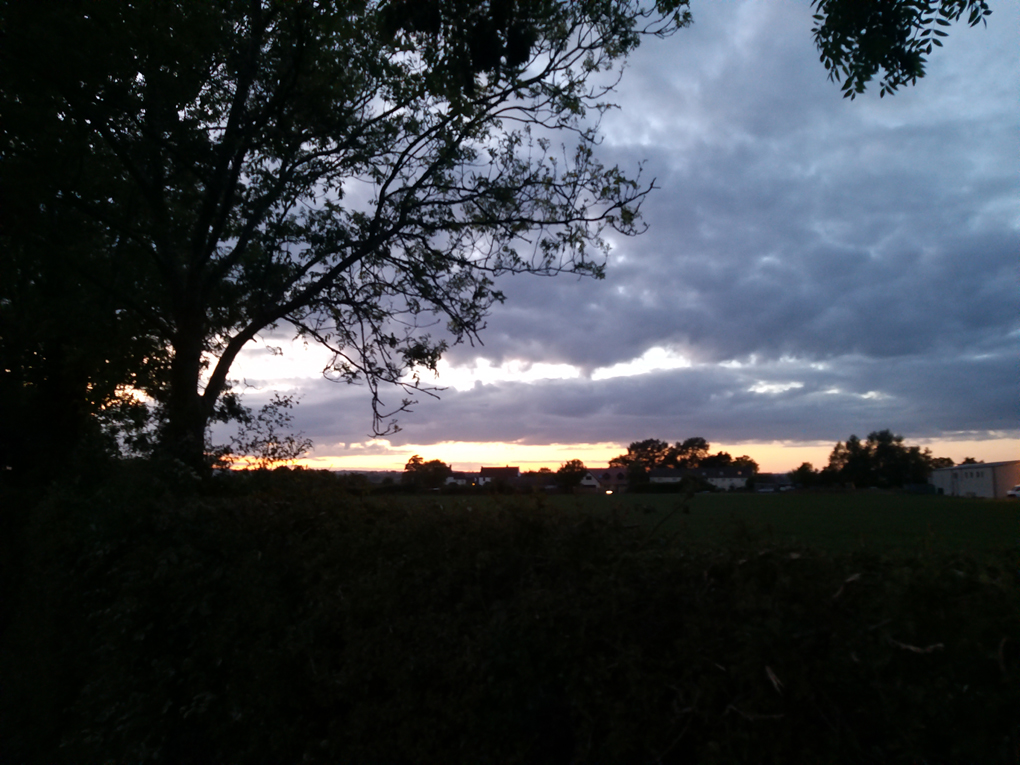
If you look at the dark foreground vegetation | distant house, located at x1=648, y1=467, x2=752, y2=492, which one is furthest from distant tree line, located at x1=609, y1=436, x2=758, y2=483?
the dark foreground vegetation

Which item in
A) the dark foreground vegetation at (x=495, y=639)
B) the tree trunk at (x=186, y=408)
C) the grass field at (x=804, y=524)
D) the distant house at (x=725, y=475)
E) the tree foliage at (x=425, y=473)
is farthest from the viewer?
the tree trunk at (x=186, y=408)

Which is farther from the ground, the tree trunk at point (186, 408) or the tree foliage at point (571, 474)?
the tree trunk at point (186, 408)

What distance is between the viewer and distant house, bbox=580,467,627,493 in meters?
5.24

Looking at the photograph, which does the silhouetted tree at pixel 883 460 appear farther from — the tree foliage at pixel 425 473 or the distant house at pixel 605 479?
the tree foliage at pixel 425 473

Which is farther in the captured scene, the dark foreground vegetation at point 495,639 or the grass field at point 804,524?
the grass field at point 804,524

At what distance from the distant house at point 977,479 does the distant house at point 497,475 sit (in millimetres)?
3256

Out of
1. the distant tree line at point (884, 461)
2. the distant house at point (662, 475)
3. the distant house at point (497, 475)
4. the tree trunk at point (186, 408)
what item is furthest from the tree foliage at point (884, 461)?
the tree trunk at point (186, 408)

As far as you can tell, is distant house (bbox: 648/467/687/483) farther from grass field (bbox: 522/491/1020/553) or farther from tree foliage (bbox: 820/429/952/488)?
tree foliage (bbox: 820/429/952/488)

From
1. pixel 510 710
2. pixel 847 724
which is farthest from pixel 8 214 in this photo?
pixel 847 724

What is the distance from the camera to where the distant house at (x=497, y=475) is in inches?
203

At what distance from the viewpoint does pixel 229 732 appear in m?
4.73

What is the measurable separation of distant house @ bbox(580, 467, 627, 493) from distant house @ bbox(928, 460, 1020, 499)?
2504 mm

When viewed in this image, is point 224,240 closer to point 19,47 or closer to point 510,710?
point 19,47

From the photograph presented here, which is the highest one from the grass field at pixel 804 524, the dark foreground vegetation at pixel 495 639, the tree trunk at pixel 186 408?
the tree trunk at pixel 186 408
